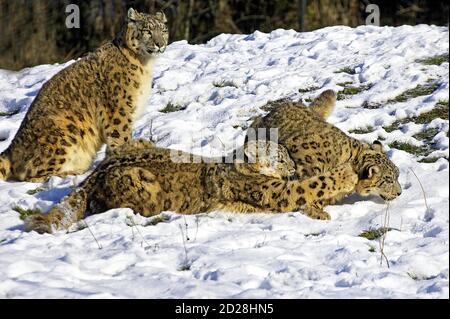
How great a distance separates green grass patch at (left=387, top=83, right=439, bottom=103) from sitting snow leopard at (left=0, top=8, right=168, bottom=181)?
2.92 meters

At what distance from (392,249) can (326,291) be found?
1066 millimetres

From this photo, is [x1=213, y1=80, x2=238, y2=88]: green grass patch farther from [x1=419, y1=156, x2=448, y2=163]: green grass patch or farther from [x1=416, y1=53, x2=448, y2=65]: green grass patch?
[x1=419, y1=156, x2=448, y2=163]: green grass patch

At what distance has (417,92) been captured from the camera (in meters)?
12.0

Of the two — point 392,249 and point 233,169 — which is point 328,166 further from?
point 392,249

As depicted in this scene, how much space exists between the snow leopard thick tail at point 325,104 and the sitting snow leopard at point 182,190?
2.08 metres

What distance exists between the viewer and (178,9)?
80.7 ft

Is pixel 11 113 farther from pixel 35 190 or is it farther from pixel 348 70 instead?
pixel 348 70

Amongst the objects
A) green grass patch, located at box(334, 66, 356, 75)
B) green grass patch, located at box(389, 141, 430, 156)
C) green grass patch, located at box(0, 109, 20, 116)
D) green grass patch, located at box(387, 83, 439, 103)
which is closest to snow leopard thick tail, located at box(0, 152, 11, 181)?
green grass patch, located at box(0, 109, 20, 116)

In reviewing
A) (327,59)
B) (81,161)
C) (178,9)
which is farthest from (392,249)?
(178,9)

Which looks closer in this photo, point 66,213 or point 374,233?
point 374,233

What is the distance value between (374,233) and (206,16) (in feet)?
57.1

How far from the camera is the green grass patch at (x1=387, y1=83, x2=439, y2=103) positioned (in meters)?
11.9

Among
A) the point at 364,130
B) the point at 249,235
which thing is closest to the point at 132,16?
the point at 364,130

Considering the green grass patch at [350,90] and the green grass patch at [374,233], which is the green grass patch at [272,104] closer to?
the green grass patch at [350,90]
